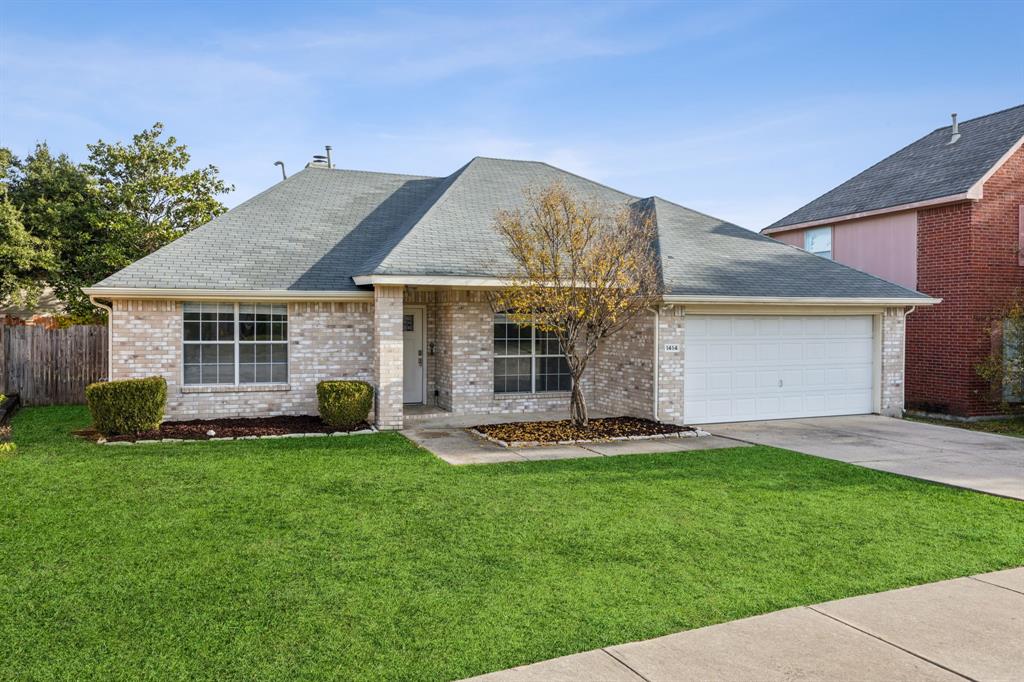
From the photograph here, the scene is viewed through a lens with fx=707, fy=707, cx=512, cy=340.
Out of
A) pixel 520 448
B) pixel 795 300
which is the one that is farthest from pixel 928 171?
pixel 520 448

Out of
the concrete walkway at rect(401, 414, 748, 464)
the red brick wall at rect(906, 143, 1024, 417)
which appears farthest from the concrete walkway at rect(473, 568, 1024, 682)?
the red brick wall at rect(906, 143, 1024, 417)

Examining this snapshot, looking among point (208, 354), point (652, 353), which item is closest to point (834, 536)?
point (652, 353)

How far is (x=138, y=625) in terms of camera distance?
180 inches

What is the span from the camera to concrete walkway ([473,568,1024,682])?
13.2 feet

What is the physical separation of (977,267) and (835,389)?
424 centimetres

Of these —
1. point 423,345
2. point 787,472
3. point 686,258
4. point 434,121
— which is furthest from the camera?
point 434,121

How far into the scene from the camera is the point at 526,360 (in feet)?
49.5

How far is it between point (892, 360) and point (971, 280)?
254cm

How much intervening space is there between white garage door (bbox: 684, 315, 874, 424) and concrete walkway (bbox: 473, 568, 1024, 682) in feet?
28.4

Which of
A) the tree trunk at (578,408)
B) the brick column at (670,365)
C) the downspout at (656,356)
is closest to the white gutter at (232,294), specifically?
the tree trunk at (578,408)

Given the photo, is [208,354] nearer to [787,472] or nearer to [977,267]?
[787,472]

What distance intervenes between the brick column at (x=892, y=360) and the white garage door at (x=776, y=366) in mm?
286

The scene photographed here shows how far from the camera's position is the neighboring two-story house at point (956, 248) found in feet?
50.6

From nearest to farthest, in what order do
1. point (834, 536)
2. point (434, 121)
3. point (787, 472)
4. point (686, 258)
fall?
point (834, 536)
point (787, 472)
point (686, 258)
point (434, 121)
